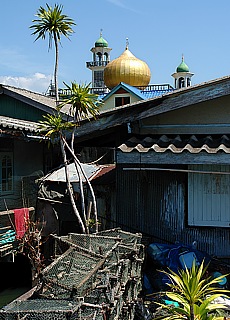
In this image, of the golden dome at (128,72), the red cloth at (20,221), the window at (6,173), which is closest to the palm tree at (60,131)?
the red cloth at (20,221)

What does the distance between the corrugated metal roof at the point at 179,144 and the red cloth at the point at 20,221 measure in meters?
3.73

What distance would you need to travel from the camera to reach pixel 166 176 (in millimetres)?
9469

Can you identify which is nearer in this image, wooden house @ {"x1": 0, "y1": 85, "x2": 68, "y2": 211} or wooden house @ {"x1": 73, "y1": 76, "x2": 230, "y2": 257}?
wooden house @ {"x1": 73, "y1": 76, "x2": 230, "y2": 257}

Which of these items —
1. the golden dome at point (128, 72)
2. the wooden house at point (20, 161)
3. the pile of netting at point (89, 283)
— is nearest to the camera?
the pile of netting at point (89, 283)

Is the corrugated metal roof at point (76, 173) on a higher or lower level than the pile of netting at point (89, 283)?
higher

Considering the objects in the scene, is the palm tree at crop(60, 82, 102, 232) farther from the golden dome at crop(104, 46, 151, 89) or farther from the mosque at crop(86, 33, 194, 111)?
the golden dome at crop(104, 46, 151, 89)

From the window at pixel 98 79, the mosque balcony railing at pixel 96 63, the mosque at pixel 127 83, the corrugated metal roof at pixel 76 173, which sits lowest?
the corrugated metal roof at pixel 76 173

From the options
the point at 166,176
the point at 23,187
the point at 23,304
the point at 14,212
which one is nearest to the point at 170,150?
the point at 166,176

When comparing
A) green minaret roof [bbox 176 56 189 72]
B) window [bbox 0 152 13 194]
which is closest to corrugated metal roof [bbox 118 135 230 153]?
window [bbox 0 152 13 194]

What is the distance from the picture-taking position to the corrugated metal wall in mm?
9242

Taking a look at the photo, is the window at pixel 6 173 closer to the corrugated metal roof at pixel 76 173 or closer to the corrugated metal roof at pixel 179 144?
the corrugated metal roof at pixel 76 173

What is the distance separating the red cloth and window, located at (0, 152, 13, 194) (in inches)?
104

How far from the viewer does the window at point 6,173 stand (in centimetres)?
1413

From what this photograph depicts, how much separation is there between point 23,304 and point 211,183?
14.8 ft
